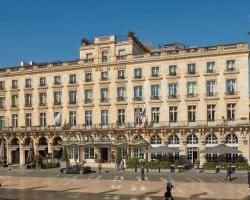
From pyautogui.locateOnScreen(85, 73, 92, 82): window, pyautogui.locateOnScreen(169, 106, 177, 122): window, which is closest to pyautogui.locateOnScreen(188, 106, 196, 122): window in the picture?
pyautogui.locateOnScreen(169, 106, 177, 122): window

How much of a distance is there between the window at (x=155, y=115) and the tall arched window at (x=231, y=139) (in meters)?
11.5

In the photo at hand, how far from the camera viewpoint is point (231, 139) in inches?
2448

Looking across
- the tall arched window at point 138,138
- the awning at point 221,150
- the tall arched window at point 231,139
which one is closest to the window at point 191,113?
the tall arched window at point 231,139

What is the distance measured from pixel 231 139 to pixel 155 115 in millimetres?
12756

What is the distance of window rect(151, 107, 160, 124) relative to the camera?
220ft

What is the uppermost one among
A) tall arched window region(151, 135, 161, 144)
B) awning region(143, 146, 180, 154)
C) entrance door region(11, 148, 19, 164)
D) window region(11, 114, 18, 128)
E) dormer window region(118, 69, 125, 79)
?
dormer window region(118, 69, 125, 79)

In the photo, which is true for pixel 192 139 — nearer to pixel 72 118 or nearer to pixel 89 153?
pixel 89 153

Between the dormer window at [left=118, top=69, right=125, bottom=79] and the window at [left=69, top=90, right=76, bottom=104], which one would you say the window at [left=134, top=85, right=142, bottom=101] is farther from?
the window at [left=69, top=90, right=76, bottom=104]

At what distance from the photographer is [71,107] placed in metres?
72.8

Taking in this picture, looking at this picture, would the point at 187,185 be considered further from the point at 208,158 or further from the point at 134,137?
the point at 134,137

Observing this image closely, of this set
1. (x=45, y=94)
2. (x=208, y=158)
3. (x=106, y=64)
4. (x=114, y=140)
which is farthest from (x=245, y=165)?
(x=45, y=94)

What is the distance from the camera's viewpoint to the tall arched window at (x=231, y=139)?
61912mm

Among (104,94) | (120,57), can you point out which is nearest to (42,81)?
(104,94)

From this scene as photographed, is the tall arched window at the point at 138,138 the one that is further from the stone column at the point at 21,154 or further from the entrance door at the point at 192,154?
the stone column at the point at 21,154
